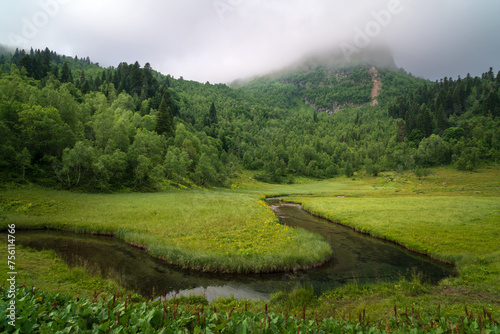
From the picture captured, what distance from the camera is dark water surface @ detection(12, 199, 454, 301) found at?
682 inches

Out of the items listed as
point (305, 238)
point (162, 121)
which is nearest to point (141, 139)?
point (162, 121)

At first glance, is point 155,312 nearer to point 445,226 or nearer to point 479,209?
point 445,226

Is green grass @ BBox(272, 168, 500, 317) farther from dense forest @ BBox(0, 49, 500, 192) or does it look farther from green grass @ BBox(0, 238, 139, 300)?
dense forest @ BBox(0, 49, 500, 192)

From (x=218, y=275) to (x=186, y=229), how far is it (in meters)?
10.9

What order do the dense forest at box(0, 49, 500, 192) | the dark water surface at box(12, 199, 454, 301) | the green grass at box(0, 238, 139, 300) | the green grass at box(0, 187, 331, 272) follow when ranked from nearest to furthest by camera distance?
the green grass at box(0, 238, 139, 300) → the dark water surface at box(12, 199, 454, 301) → the green grass at box(0, 187, 331, 272) → the dense forest at box(0, 49, 500, 192)

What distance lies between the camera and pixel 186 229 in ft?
95.7

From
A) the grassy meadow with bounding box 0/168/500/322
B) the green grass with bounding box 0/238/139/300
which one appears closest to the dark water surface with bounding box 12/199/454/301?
the grassy meadow with bounding box 0/168/500/322

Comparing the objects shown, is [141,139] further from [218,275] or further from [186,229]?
[218,275]

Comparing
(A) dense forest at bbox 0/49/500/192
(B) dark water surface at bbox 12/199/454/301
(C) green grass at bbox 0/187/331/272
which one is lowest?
(B) dark water surface at bbox 12/199/454/301

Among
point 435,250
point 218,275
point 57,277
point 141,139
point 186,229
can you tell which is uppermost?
point 141,139

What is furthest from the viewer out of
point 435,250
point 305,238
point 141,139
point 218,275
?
point 141,139

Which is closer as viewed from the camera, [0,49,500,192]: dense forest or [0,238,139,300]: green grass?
[0,238,139,300]: green grass

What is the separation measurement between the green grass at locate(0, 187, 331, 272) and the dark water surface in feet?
3.57

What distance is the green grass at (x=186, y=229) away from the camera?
833 inches
